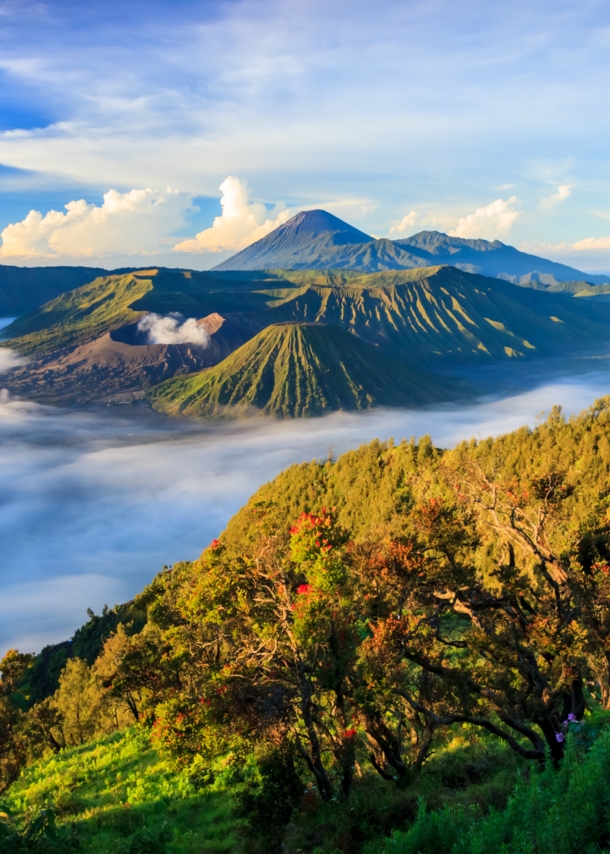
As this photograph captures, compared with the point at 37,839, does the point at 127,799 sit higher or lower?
lower

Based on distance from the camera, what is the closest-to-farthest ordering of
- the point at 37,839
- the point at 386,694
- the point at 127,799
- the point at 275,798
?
the point at 37,839
the point at 386,694
the point at 275,798
the point at 127,799

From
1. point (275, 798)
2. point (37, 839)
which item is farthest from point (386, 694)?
point (37, 839)

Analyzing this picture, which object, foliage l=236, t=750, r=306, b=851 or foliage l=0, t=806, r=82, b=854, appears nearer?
foliage l=0, t=806, r=82, b=854

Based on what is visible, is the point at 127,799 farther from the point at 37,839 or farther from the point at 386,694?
the point at 37,839

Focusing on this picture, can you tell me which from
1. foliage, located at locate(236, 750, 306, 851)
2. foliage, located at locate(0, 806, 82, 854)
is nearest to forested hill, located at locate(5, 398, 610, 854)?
foliage, located at locate(236, 750, 306, 851)

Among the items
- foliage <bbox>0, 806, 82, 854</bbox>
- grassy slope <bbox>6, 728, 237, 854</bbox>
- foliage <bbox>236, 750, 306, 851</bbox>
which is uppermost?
foliage <bbox>0, 806, 82, 854</bbox>

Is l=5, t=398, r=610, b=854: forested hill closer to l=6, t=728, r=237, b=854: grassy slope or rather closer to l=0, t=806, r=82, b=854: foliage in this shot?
l=6, t=728, r=237, b=854: grassy slope

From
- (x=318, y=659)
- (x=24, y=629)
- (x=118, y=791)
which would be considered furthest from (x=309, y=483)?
(x=24, y=629)

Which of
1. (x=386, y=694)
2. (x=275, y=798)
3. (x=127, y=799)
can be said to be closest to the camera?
(x=386, y=694)

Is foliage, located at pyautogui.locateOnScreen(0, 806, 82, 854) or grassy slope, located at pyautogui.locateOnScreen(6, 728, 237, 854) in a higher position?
foliage, located at pyautogui.locateOnScreen(0, 806, 82, 854)

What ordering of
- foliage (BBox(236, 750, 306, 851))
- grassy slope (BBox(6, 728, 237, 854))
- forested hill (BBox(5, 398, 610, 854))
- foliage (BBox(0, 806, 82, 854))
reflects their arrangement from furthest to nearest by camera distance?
grassy slope (BBox(6, 728, 237, 854)), foliage (BBox(236, 750, 306, 851)), forested hill (BBox(5, 398, 610, 854)), foliage (BBox(0, 806, 82, 854))
